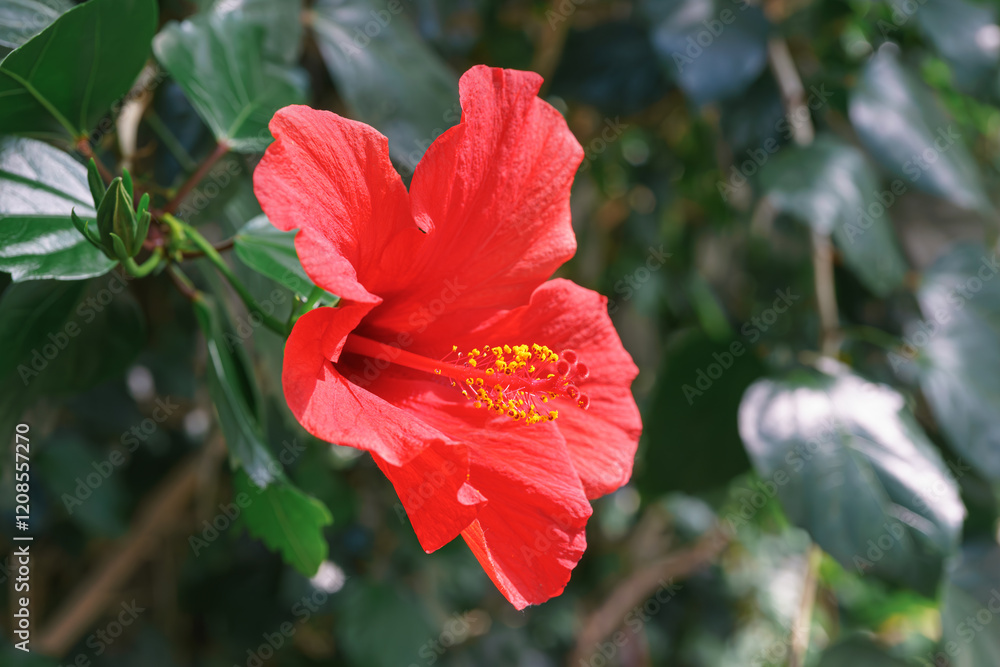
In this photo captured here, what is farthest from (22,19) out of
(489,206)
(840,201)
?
(840,201)

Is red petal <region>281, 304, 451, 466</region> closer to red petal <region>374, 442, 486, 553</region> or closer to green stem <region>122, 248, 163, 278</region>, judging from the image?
red petal <region>374, 442, 486, 553</region>

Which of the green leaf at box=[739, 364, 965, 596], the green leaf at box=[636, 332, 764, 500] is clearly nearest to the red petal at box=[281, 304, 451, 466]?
the green leaf at box=[739, 364, 965, 596]

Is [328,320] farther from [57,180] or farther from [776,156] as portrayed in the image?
[776,156]

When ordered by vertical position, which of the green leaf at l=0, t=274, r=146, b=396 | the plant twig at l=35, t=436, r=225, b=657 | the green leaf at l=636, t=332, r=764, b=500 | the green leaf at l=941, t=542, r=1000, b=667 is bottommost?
the plant twig at l=35, t=436, r=225, b=657

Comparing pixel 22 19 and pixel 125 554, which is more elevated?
pixel 22 19

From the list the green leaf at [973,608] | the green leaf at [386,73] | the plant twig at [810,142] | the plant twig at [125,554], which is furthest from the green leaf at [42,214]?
the green leaf at [973,608]

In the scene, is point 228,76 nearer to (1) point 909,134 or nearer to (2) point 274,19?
(2) point 274,19

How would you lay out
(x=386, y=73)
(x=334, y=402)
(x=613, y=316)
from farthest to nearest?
(x=613, y=316) → (x=386, y=73) → (x=334, y=402)
